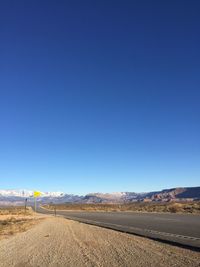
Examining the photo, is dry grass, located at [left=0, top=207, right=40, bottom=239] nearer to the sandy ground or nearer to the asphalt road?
the asphalt road

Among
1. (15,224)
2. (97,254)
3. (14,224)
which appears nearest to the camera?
(97,254)

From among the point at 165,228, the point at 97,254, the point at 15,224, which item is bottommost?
the point at 97,254

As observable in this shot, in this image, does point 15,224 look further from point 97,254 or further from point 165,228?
point 97,254

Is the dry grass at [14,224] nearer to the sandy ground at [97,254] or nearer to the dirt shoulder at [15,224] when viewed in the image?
the dirt shoulder at [15,224]

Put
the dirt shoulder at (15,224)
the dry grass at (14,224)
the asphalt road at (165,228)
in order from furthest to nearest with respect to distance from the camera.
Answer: the dry grass at (14,224)
the dirt shoulder at (15,224)
the asphalt road at (165,228)

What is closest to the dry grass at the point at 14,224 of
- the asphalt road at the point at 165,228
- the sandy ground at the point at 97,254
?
the asphalt road at the point at 165,228

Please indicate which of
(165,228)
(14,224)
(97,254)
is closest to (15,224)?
(14,224)

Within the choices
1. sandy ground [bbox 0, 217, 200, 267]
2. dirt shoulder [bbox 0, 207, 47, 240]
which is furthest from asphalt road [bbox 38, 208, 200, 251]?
dirt shoulder [bbox 0, 207, 47, 240]

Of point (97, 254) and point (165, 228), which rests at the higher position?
point (165, 228)

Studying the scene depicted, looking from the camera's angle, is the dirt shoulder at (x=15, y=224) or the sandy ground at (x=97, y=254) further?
the dirt shoulder at (x=15, y=224)

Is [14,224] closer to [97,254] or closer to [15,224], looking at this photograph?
[15,224]

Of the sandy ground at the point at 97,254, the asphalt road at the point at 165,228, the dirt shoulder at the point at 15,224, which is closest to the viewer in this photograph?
the sandy ground at the point at 97,254

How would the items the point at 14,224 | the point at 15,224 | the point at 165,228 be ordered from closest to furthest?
the point at 165,228 < the point at 15,224 < the point at 14,224

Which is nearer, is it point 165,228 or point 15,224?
point 165,228
